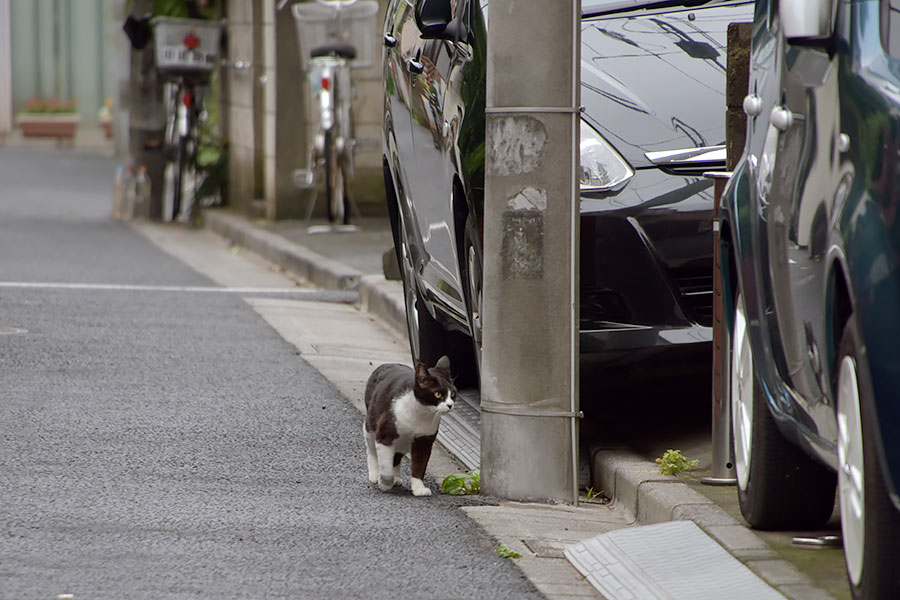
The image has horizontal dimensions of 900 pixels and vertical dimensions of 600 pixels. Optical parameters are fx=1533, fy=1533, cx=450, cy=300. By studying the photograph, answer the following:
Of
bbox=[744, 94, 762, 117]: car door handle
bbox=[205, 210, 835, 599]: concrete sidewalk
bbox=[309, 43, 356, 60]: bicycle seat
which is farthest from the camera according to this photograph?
bbox=[309, 43, 356, 60]: bicycle seat

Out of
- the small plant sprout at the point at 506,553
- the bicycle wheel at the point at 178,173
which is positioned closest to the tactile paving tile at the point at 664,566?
the small plant sprout at the point at 506,553

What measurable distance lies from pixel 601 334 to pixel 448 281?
1098mm

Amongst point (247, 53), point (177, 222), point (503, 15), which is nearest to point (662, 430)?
point (503, 15)

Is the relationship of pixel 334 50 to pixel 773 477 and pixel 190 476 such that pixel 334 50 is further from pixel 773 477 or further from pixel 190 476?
pixel 773 477

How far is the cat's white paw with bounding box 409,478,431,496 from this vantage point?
504cm

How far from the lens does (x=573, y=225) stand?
15.8 ft

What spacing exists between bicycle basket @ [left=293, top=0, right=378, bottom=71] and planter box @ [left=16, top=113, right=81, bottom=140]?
68.4 ft

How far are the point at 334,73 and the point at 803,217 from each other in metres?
10.3

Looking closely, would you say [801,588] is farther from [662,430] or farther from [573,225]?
[662,430]

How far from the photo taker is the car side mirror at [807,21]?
3322mm

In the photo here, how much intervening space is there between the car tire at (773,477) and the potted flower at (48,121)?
102 feet

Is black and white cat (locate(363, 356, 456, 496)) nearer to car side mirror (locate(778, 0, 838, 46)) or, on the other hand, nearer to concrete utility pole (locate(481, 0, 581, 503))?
concrete utility pole (locate(481, 0, 581, 503))

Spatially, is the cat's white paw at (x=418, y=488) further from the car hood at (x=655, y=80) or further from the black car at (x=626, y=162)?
the car hood at (x=655, y=80)

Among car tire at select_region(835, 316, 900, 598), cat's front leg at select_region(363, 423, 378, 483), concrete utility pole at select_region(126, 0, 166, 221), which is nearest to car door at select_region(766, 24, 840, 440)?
car tire at select_region(835, 316, 900, 598)
